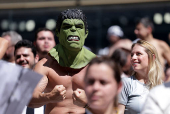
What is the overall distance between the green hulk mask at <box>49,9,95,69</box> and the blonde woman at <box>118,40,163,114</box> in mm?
545

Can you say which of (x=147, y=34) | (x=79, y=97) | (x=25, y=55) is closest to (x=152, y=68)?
(x=79, y=97)

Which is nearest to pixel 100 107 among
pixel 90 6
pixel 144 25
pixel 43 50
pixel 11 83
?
pixel 11 83

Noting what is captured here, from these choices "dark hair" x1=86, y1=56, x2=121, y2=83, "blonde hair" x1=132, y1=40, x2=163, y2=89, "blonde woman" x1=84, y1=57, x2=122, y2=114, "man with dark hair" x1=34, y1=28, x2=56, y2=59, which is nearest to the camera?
"blonde woman" x1=84, y1=57, x2=122, y2=114

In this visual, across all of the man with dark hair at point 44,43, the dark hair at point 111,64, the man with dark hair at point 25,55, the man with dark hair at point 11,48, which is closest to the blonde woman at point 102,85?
the dark hair at point 111,64

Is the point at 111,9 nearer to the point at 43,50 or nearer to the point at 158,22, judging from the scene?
the point at 158,22

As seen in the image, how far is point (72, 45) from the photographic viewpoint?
397cm

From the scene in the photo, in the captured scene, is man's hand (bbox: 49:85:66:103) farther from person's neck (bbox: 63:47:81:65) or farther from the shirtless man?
the shirtless man

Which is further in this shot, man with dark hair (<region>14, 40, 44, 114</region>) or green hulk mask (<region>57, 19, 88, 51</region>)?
man with dark hair (<region>14, 40, 44, 114</region>)

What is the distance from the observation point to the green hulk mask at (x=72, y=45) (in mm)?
4000

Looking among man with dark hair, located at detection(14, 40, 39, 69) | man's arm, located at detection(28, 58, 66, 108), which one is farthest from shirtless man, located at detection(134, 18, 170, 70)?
man's arm, located at detection(28, 58, 66, 108)

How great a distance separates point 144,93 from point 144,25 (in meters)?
3.35

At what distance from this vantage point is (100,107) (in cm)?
269

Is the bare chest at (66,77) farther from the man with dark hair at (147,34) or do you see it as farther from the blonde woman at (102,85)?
the man with dark hair at (147,34)

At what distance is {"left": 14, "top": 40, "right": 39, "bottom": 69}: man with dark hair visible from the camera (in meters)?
5.12
